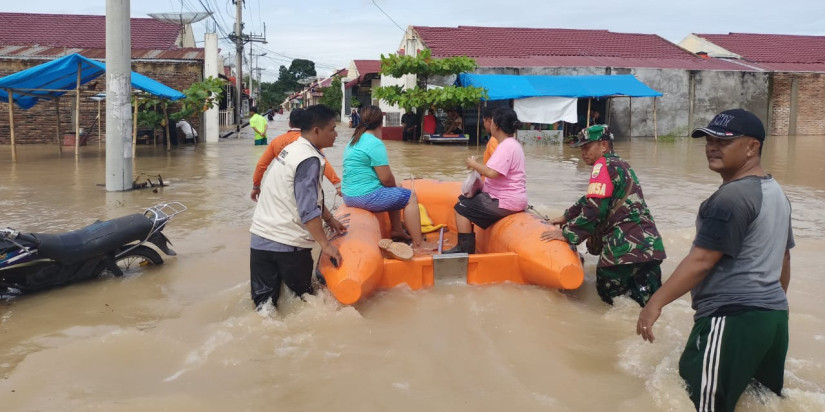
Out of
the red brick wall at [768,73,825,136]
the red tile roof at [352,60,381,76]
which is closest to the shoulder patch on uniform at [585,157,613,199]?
the red brick wall at [768,73,825,136]

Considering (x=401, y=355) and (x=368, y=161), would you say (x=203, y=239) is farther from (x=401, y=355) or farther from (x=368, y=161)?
(x=401, y=355)

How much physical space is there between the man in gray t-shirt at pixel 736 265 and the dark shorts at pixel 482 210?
2618mm

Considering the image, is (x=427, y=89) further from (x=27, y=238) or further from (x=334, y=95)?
(x=334, y=95)

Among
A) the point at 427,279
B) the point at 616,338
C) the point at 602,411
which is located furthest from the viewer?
the point at 427,279

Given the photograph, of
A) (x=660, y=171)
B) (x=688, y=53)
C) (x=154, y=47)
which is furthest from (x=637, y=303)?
(x=688, y=53)

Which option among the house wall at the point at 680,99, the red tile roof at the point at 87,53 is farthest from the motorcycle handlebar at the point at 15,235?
the house wall at the point at 680,99

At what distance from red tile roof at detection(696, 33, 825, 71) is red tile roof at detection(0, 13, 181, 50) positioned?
A: 23060mm

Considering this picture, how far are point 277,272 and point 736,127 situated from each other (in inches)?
111

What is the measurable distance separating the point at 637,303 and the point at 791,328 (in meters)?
0.98

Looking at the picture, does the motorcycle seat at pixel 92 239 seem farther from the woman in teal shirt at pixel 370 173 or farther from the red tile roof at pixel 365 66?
the red tile roof at pixel 365 66

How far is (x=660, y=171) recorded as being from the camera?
13.3m

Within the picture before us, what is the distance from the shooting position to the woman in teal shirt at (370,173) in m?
5.21

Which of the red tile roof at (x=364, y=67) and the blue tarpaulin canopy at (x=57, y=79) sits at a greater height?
the red tile roof at (x=364, y=67)

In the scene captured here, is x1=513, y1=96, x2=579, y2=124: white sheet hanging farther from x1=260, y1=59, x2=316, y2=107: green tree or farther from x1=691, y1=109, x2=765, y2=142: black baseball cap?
x1=260, y1=59, x2=316, y2=107: green tree
